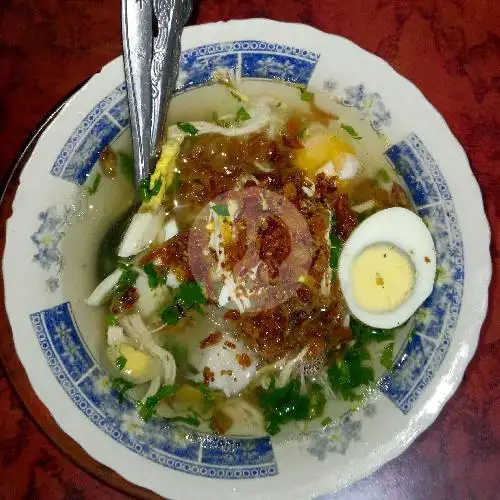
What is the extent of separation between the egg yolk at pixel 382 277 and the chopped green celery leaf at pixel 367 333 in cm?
7

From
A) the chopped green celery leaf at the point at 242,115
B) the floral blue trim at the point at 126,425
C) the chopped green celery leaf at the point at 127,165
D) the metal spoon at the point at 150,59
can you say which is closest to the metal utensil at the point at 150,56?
the metal spoon at the point at 150,59

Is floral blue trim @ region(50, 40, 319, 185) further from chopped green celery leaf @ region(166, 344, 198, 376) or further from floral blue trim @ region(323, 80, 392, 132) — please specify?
chopped green celery leaf @ region(166, 344, 198, 376)

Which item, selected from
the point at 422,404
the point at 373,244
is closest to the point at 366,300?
the point at 373,244

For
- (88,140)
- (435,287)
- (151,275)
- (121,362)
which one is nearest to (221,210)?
(151,275)

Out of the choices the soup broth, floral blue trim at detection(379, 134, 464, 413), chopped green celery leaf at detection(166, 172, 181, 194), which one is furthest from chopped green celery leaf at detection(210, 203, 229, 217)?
floral blue trim at detection(379, 134, 464, 413)

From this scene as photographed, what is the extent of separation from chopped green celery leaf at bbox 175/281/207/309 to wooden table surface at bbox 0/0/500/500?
46 centimetres

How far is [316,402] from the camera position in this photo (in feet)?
4.55

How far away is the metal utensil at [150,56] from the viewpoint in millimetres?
1168

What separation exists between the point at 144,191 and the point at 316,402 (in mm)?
738

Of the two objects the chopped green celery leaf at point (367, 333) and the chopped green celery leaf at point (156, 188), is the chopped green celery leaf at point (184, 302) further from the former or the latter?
the chopped green celery leaf at point (367, 333)

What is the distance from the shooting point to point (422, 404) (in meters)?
1.23

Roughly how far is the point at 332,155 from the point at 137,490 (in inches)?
41.0

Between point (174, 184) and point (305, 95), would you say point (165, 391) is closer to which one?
point (174, 184)

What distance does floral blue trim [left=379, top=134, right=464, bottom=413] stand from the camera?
125cm
